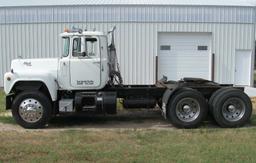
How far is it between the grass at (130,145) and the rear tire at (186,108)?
0.99ft

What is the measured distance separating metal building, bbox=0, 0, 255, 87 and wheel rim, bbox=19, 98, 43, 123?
1147 cm

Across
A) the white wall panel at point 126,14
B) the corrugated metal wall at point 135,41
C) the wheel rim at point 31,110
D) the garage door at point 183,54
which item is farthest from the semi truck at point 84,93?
the garage door at point 183,54

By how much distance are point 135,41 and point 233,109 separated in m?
11.7

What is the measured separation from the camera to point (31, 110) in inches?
405

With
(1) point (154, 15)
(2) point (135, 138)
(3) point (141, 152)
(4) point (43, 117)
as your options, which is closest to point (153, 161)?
(3) point (141, 152)

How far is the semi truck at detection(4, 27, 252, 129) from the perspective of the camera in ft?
33.9

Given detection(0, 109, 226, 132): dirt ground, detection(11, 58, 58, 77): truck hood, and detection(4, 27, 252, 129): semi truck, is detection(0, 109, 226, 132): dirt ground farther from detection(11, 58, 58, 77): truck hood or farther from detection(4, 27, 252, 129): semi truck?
detection(11, 58, 58, 77): truck hood

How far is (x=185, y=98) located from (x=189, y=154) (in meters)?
2.95

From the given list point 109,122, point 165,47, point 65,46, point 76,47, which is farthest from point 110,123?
point 165,47

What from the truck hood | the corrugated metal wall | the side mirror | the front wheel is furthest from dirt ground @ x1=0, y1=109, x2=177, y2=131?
the corrugated metal wall

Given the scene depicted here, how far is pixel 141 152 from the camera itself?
7.70m

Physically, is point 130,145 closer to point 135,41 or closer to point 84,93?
point 84,93

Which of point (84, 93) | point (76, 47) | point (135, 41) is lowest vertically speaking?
point (84, 93)

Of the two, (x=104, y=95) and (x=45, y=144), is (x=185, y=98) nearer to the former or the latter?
(x=104, y=95)
